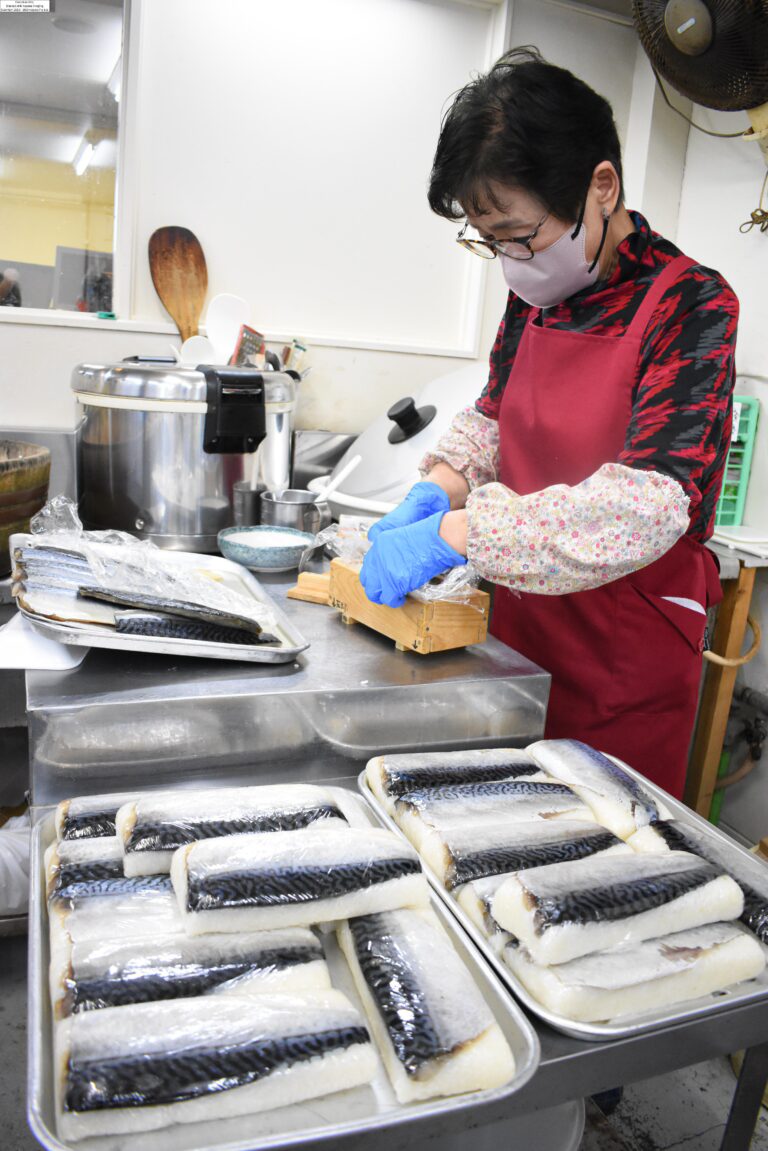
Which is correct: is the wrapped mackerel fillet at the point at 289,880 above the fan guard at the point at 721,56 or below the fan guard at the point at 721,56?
below

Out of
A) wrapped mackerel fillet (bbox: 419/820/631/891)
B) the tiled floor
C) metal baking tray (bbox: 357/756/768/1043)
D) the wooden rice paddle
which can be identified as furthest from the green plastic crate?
metal baking tray (bbox: 357/756/768/1043)

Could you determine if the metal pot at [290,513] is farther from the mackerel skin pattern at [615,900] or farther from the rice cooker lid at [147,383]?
the mackerel skin pattern at [615,900]

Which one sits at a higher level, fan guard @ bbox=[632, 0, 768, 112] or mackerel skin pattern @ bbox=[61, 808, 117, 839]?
fan guard @ bbox=[632, 0, 768, 112]

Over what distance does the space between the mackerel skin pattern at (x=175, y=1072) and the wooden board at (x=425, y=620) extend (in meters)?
0.74

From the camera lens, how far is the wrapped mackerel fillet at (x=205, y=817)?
34.5 inches

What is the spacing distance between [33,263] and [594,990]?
2782 millimetres

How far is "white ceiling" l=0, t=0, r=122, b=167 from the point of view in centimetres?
268

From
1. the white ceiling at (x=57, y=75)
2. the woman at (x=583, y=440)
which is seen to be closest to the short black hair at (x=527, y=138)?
the woman at (x=583, y=440)

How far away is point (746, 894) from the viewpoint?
0.94 m

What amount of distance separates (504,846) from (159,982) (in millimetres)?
402

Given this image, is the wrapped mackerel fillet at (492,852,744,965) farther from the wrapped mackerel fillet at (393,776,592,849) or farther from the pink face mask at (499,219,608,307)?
the pink face mask at (499,219,608,307)

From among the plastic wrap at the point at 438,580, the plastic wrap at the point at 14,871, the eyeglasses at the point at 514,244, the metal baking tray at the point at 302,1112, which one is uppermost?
the eyeglasses at the point at 514,244

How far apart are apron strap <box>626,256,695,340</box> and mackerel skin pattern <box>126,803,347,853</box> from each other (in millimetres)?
1040

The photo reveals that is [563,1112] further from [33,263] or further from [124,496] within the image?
[33,263]
